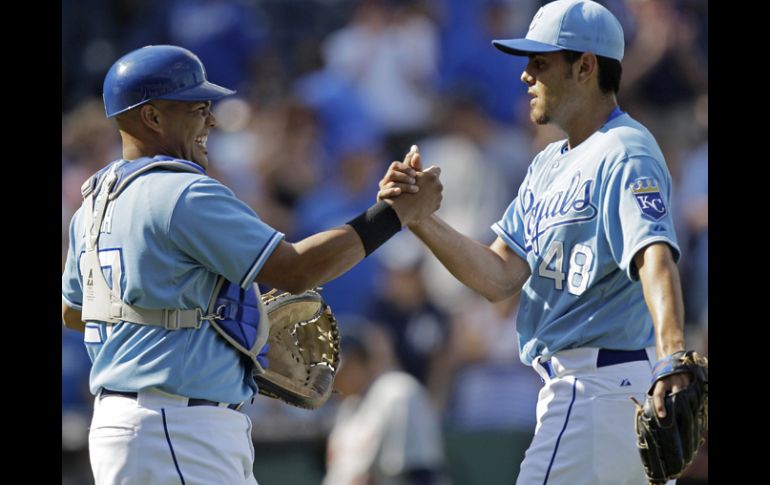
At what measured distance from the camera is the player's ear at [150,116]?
177 inches

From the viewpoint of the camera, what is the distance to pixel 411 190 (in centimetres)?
473

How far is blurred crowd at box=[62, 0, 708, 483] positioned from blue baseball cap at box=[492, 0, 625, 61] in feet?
12.9

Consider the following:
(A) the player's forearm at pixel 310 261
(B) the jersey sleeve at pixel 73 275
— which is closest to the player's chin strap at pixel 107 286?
→ (B) the jersey sleeve at pixel 73 275

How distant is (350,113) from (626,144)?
6.41 metres

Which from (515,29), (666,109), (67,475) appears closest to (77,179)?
(67,475)

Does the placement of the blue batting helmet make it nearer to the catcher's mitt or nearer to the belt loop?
the belt loop

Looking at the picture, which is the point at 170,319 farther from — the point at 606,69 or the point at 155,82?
the point at 606,69

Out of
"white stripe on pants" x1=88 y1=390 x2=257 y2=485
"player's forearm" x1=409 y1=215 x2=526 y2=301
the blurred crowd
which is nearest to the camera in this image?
"white stripe on pants" x1=88 y1=390 x2=257 y2=485

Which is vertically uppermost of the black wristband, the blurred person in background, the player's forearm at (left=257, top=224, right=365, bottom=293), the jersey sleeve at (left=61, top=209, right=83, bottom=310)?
the black wristband

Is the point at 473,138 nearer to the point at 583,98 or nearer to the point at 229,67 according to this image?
the point at 229,67

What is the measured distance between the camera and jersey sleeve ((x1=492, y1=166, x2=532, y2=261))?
4.97 metres

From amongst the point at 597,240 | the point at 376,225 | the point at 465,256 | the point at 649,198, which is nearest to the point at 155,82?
the point at 376,225

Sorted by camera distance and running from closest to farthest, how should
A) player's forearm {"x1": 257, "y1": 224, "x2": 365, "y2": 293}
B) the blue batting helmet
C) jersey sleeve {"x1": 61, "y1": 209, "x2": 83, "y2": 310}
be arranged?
1. player's forearm {"x1": 257, "y1": 224, "x2": 365, "y2": 293}
2. the blue batting helmet
3. jersey sleeve {"x1": 61, "y1": 209, "x2": 83, "y2": 310}

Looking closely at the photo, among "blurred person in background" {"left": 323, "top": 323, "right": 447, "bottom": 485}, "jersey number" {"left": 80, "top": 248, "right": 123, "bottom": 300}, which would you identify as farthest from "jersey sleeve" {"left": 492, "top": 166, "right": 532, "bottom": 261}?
"blurred person in background" {"left": 323, "top": 323, "right": 447, "bottom": 485}
